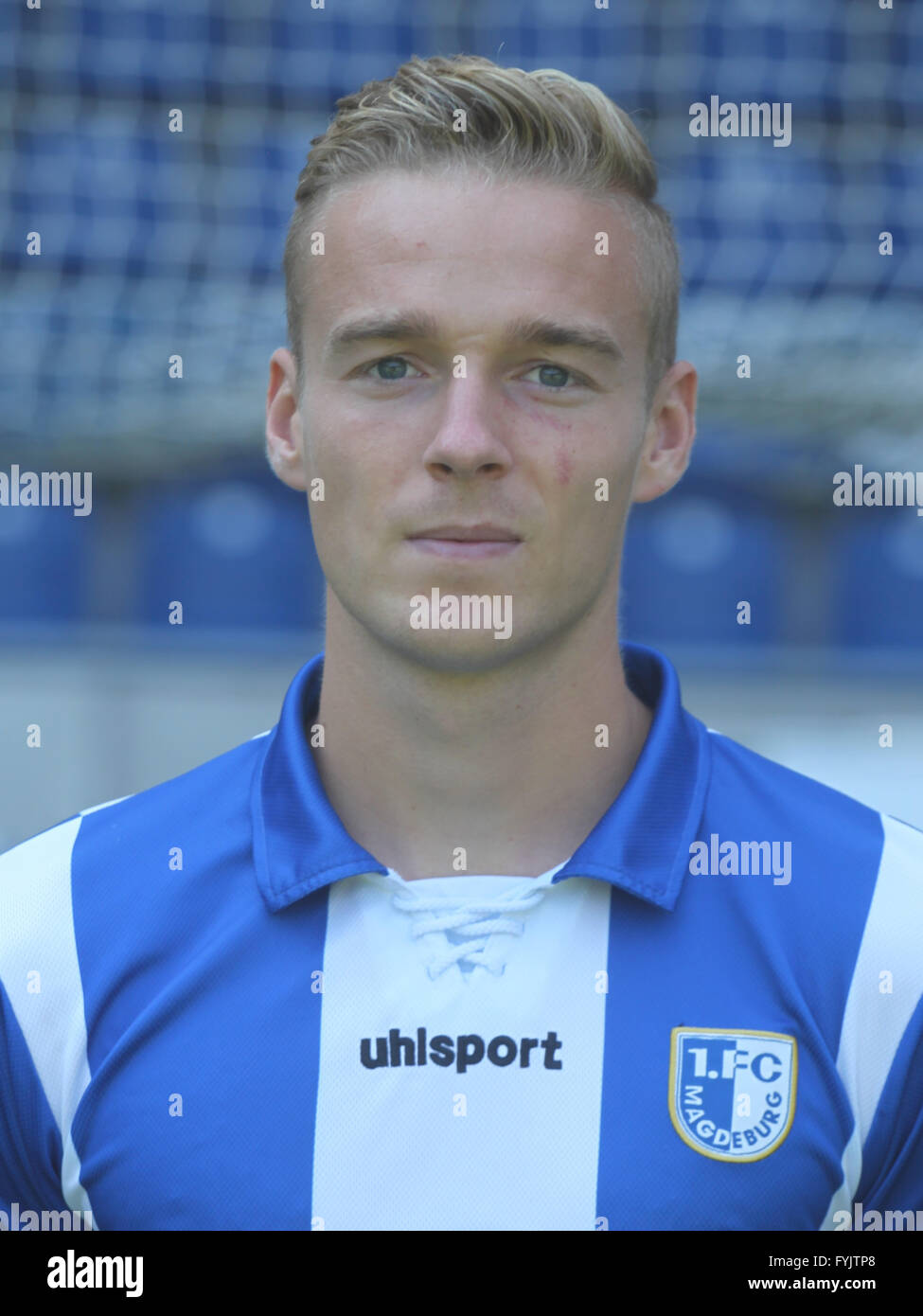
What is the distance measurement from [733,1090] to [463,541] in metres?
0.54

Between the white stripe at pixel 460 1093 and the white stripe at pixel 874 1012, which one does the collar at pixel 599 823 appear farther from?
the white stripe at pixel 874 1012

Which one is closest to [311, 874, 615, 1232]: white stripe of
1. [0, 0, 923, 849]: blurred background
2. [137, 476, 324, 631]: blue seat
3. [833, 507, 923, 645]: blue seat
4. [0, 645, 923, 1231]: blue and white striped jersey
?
[0, 645, 923, 1231]: blue and white striped jersey

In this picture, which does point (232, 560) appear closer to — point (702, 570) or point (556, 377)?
point (702, 570)

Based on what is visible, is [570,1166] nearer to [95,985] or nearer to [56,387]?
[95,985]

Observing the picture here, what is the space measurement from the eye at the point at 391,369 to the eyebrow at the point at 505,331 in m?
0.02

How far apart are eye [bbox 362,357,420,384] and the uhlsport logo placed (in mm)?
632

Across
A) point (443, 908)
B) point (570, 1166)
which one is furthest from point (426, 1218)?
point (443, 908)

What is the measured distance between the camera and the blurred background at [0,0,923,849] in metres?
3.65

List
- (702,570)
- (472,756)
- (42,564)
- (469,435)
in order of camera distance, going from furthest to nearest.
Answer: (42,564), (702,570), (472,756), (469,435)

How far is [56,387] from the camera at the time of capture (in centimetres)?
393

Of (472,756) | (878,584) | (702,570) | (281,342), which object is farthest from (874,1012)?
(281,342)

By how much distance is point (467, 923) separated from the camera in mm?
1326

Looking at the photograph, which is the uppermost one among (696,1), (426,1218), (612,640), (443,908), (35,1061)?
(696,1)

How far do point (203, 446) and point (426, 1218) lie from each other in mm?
2891
